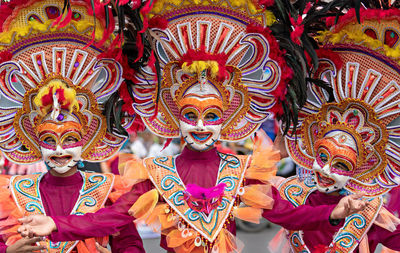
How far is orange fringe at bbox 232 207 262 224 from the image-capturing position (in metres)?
3.76

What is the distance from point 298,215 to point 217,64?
109 cm

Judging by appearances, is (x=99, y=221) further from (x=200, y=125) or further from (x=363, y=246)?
(x=363, y=246)

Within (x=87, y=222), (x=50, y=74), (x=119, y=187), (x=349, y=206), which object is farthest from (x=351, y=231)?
(x=50, y=74)

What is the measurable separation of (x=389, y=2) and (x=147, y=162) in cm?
188

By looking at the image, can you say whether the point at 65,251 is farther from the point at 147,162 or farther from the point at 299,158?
the point at 299,158

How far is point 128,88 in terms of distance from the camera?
3.91 metres

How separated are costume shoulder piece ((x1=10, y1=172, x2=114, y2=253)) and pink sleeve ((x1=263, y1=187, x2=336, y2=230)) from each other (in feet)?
3.56

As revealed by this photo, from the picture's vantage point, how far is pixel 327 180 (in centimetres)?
390

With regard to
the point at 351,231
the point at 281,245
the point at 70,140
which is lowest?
the point at 281,245

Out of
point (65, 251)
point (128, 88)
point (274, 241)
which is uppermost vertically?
point (128, 88)

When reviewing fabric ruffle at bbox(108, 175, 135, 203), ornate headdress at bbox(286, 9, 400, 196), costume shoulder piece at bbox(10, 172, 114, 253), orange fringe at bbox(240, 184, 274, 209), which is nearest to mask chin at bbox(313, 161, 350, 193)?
ornate headdress at bbox(286, 9, 400, 196)

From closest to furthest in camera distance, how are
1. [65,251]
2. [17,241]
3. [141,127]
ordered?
[17,241]
[65,251]
[141,127]

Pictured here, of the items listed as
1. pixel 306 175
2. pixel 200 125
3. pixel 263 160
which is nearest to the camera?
pixel 200 125

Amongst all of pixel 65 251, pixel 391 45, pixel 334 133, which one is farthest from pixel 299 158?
pixel 65 251
